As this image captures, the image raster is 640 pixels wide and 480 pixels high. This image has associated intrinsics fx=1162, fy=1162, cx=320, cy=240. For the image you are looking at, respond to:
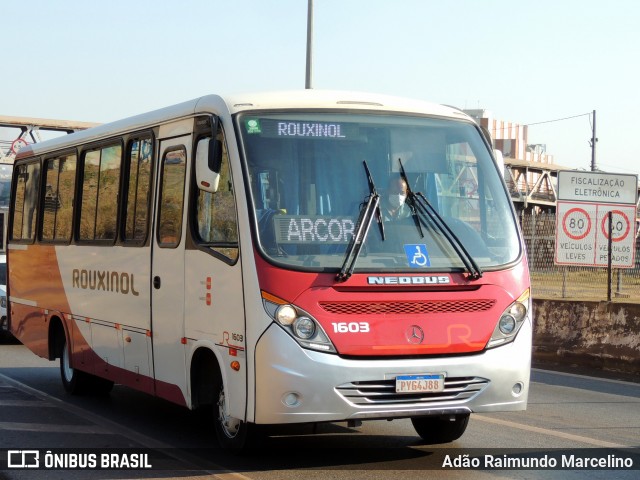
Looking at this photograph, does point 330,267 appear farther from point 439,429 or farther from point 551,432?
point 551,432

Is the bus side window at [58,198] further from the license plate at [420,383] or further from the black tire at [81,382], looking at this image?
the license plate at [420,383]

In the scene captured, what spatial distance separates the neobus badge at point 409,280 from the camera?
8.26 m

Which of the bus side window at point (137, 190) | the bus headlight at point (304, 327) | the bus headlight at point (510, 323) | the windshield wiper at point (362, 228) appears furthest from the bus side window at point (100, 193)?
the bus headlight at point (510, 323)

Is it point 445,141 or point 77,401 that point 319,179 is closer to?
point 445,141

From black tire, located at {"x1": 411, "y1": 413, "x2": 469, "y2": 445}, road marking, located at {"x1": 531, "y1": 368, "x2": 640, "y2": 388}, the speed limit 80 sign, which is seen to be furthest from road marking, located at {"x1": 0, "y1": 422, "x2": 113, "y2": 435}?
the speed limit 80 sign

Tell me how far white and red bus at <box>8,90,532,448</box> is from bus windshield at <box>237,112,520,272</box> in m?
0.01

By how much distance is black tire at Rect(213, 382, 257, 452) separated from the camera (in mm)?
8656

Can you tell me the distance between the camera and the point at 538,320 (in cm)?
1719

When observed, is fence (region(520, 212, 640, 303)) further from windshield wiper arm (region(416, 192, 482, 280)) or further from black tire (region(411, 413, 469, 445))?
windshield wiper arm (region(416, 192, 482, 280))

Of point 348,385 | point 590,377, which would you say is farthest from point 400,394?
point 590,377

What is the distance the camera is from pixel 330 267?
8.22 m

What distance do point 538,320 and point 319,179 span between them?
30.5 feet

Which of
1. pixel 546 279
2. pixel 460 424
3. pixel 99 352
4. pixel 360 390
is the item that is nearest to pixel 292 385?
pixel 360 390

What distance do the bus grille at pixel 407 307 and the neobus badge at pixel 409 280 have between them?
5.7 inches
